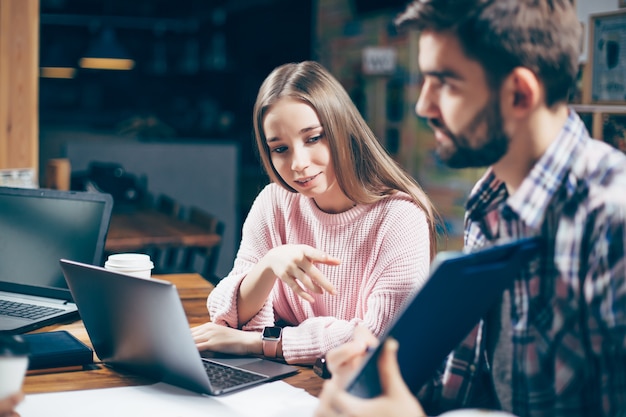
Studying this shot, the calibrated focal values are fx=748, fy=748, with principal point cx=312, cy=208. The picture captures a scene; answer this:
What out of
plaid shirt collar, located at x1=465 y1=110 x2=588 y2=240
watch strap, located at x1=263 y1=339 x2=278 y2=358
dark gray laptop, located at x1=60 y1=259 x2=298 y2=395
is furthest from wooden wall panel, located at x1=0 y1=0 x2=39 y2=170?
plaid shirt collar, located at x1=465 y1=110 x2=588 y2=240

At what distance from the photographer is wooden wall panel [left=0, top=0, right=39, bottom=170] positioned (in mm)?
2921

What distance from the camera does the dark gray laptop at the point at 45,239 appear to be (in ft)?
6.14

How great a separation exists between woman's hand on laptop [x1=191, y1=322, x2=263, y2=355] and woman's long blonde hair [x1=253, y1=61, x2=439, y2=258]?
0.44 metres

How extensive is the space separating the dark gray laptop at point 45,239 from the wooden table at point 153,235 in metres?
1.66

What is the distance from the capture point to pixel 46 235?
192cm

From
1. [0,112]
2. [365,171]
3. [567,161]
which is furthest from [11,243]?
[567,161]

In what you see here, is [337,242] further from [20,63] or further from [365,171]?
[20,63]

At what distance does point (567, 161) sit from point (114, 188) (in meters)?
3.93

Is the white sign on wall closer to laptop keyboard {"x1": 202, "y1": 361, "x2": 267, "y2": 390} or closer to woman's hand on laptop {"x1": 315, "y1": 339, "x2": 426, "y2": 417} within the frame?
laptop keyboard {"x1": 202, "y1": 361, "x2": 267, "y2": 390}

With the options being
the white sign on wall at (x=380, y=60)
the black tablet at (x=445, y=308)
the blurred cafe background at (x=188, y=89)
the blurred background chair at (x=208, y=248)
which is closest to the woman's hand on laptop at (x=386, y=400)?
the black tablet at (x=445, y=308)

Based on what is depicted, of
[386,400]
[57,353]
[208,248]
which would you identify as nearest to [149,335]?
[57,353]

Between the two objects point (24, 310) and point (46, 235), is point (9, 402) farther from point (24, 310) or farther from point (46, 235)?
point (46, 235)

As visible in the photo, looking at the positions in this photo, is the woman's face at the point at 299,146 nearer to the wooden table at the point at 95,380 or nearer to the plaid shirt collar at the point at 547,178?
the wooden table at the point at 95,380

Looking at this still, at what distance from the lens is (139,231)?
398cm
